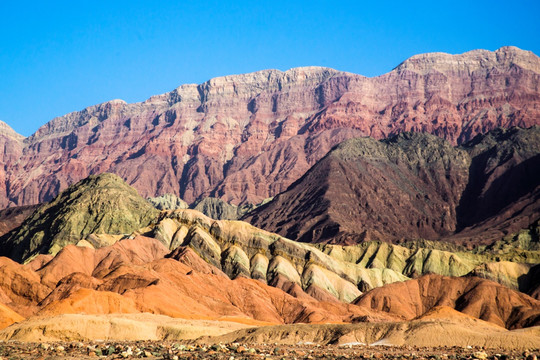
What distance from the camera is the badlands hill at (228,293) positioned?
7619 centimetres

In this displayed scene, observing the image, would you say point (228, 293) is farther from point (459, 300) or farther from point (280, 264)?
point (459, 300)

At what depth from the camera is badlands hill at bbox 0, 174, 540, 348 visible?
76188mm

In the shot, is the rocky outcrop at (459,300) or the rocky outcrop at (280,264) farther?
the rocky outcrop at (280,264)

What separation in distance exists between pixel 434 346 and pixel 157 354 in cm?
3335

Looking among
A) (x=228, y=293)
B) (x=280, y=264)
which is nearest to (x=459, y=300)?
(x=280, y=264)

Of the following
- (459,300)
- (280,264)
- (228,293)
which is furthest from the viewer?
(280,264)

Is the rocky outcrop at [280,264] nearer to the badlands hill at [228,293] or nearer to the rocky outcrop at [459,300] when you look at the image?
the badlands hill at [228,293]

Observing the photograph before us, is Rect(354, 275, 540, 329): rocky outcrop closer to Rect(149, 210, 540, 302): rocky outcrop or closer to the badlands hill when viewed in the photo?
the badlands hill

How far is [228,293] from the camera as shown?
5827 inches

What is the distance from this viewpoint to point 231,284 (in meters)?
153

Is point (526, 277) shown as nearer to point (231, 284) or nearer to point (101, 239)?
point (231, 284)

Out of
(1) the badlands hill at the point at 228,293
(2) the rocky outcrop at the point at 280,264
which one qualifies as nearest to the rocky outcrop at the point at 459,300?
(1) the badlands hill at the point at 228,293

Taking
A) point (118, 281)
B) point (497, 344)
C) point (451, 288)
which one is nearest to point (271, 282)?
point (451, 288)

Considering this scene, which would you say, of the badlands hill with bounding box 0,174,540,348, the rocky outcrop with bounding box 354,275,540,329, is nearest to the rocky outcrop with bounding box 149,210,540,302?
the badlands hill with bounding box 0,174,540,348
